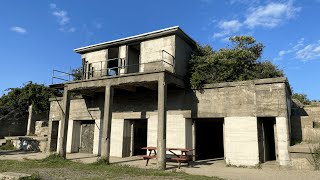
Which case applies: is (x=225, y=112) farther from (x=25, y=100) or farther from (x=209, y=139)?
(x=25, y=100)

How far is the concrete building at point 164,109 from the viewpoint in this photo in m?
11.8

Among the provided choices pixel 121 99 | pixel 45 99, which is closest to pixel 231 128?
pixel 121 99

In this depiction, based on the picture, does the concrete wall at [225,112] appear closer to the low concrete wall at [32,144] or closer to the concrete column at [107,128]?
the concrete column at [107,128]

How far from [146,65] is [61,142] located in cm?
641

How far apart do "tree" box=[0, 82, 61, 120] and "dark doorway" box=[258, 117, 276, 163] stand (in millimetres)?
20423

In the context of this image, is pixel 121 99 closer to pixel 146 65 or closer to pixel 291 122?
pixel 146 65

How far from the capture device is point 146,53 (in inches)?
589

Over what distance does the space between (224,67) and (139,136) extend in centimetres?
665

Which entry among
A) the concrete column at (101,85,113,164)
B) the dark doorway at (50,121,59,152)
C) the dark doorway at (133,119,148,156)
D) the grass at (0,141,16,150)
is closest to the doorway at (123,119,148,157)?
the dark doorway at (133,119,148,156)

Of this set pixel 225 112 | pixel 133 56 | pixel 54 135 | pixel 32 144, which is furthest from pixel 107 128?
pixel 32 144

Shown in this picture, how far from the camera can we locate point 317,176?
899 cm

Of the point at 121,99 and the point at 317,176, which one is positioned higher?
the point at 121,99

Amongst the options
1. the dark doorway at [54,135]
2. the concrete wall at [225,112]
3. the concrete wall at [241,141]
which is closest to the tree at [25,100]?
the dark doorway at [54,135]

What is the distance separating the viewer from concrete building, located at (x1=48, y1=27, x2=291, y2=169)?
1175 cm
